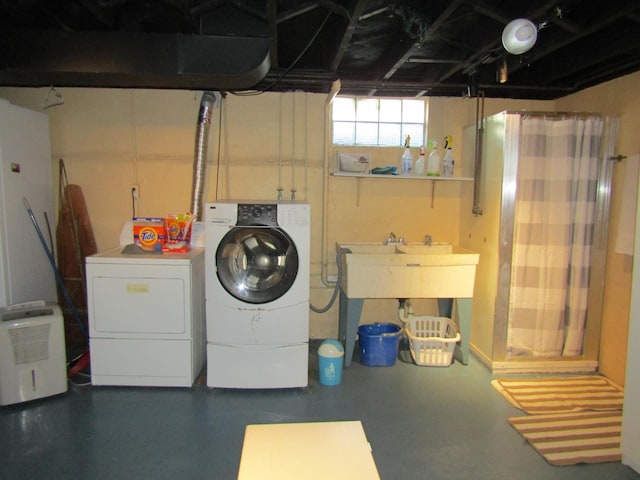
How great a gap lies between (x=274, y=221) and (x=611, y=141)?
2.58 metres

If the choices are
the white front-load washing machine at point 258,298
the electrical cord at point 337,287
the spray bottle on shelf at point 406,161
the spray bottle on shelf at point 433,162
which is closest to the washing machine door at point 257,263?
the white front-load washing machine at point 258,298

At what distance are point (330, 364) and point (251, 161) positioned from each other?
1.91m

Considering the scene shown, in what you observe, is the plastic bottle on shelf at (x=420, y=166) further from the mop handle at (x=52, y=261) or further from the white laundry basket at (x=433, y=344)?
the mop handle at (x=52, y=261)

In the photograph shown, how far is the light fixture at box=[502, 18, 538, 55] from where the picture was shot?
2268 mm

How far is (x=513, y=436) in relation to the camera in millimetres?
2504

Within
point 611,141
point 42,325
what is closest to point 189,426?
point 42,325

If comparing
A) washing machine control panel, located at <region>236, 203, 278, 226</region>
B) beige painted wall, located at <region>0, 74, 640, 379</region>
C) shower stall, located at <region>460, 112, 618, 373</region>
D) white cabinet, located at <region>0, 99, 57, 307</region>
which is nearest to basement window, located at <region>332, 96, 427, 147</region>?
beige painted wall, located at <region>0, 74, 640, 379</region>

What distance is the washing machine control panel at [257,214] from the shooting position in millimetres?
2893

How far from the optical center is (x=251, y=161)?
12.6ft

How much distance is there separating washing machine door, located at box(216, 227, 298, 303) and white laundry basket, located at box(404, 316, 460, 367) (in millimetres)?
1259

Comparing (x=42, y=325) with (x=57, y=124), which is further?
(x=57, y=124)

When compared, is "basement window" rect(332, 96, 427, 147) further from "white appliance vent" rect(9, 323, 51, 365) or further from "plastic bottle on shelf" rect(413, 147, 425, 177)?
"white appliance vent" rect(9, 323, 51, 365)

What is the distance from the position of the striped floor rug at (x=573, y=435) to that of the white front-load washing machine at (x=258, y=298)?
147cm

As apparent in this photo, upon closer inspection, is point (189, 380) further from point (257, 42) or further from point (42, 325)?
point (257, 42)
